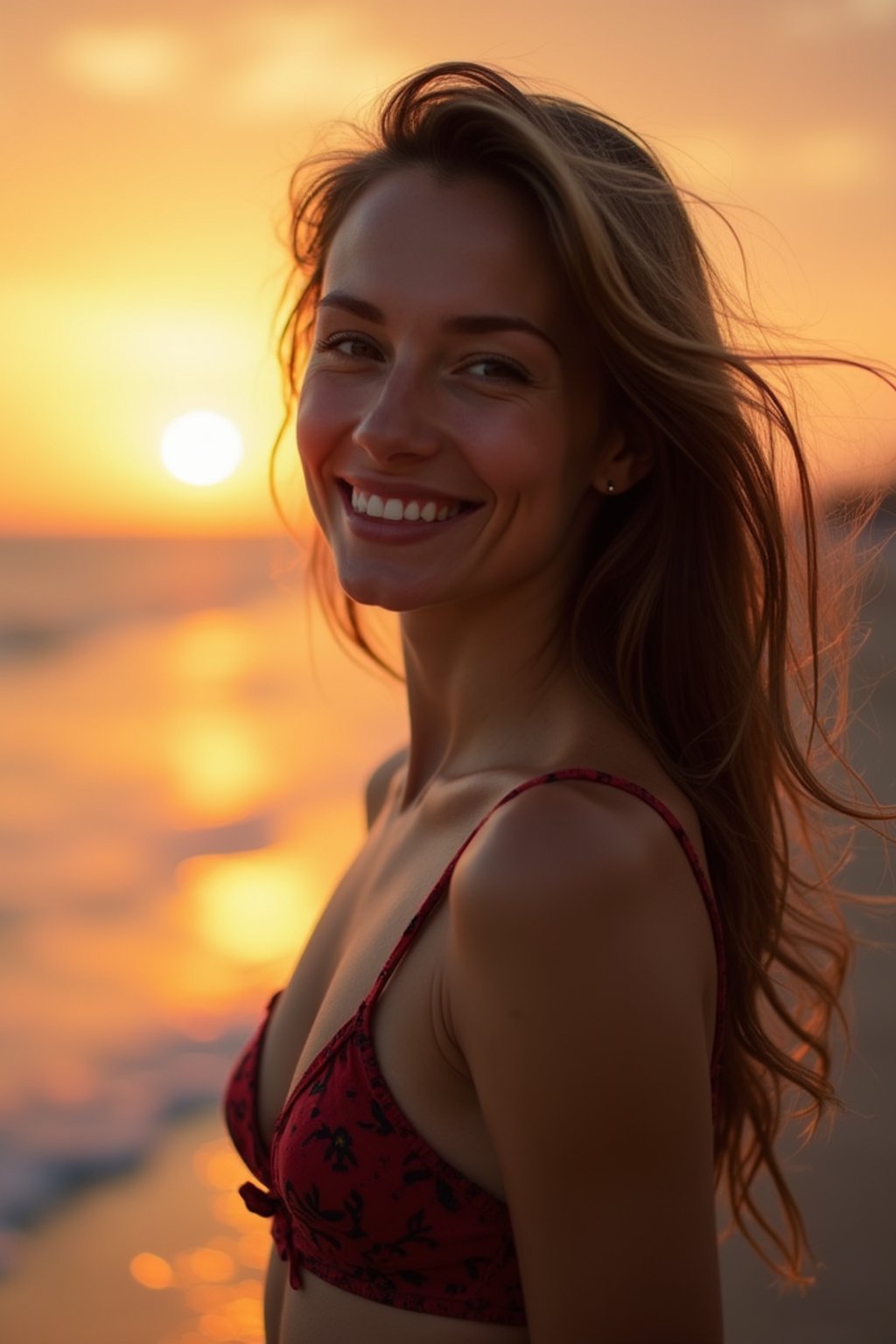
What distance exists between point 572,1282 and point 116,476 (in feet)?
99.9

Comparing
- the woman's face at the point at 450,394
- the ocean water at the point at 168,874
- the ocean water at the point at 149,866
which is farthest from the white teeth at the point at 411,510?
the ocean water at the point at 149,866

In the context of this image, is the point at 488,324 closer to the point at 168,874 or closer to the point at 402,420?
the point at 402,420

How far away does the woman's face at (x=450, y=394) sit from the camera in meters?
2.09

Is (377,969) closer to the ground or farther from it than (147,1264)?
farther from it

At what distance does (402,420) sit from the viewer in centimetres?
211

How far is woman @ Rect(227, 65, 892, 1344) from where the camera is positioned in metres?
1.63

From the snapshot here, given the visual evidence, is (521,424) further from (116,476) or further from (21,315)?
(116,476)

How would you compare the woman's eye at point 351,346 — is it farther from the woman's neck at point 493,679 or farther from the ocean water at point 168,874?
the ocean water at point 168,874

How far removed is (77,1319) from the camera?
4277mm

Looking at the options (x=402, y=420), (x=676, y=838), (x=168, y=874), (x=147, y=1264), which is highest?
(x=402, y=420)

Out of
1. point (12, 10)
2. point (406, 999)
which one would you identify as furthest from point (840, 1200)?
point (12, 10)

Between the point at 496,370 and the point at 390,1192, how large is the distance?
1158 millimetres

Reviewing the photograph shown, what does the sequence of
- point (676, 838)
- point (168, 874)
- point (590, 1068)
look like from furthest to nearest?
point (168, 874) < point (676, 838) < point (590, 1068)

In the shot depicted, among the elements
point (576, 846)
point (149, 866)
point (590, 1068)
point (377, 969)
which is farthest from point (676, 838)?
point (149, 866)
